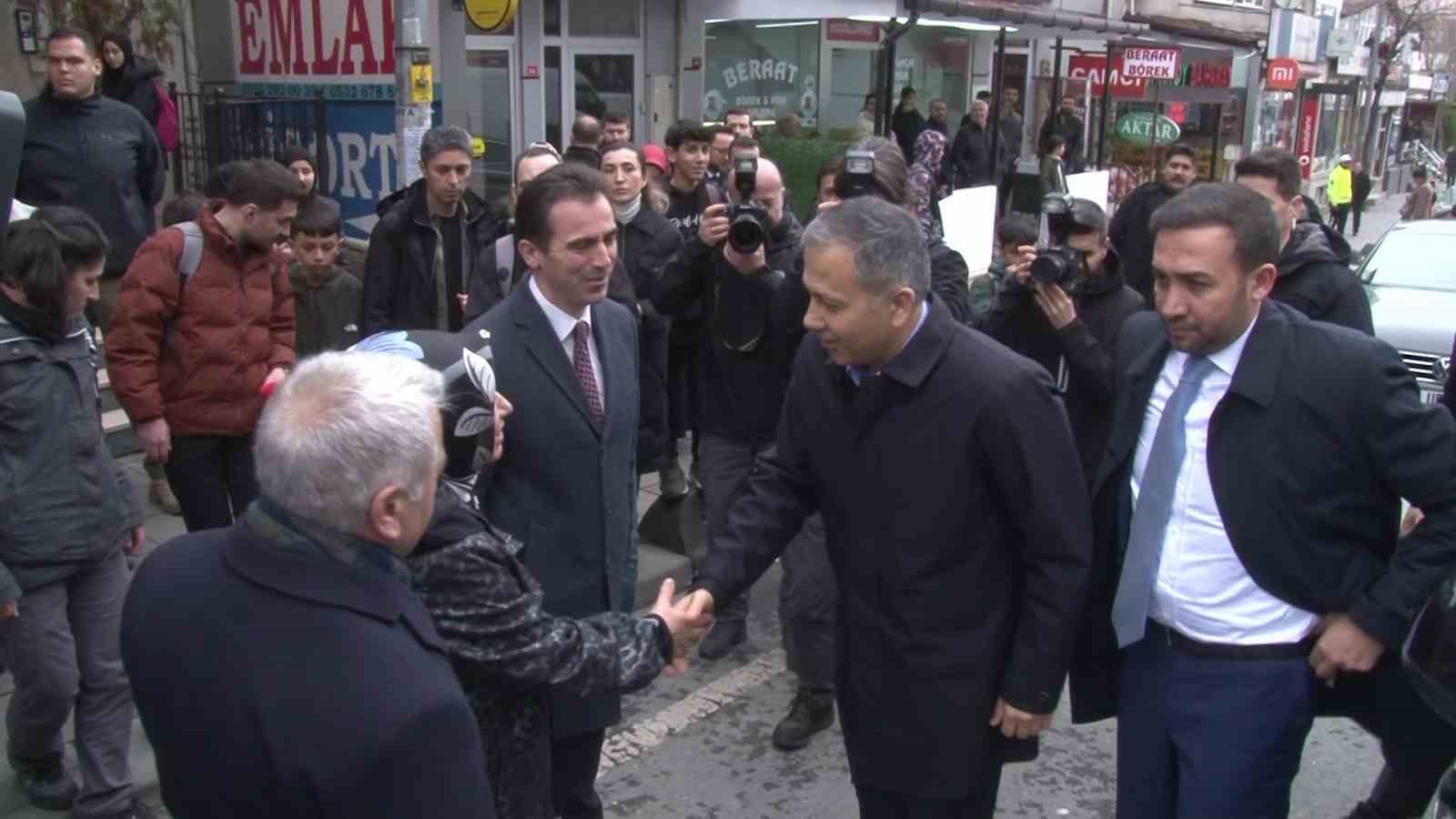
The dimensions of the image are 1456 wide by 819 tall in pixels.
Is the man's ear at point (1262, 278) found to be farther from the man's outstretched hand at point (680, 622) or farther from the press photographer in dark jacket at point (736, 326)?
the press photographer in dark jacket at point (736, 326)

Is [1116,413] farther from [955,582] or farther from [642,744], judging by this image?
[642,744]

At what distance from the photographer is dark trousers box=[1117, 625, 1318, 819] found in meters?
2.56

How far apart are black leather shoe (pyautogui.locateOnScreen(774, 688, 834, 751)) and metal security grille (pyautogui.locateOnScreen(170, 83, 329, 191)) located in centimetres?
701

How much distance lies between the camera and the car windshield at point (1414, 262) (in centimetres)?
960

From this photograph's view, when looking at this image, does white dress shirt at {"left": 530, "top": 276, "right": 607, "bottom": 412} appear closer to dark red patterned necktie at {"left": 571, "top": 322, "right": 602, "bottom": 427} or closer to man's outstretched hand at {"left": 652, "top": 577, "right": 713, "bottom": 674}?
dark red patterned necktie at {"left": 571, "top": 322, "right": 602, "bottom": 427}

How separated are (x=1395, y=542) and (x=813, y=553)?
1.96m

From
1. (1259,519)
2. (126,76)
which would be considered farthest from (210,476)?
(126,76)

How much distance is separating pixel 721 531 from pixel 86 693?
6.14 feet

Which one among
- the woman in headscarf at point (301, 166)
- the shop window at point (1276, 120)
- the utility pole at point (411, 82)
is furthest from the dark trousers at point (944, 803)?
the shop window at point (1276, 120)

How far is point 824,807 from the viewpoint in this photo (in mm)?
3906

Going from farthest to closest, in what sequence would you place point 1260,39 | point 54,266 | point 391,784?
point 1260,39 → point 54,266 → point 391,784

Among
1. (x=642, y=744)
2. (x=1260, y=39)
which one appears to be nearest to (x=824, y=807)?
(x=642, y=744)

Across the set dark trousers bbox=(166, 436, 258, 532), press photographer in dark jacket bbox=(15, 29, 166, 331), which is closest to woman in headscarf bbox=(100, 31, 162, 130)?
press photographer in dark jacket bbox=(15, 29, 166, 331)

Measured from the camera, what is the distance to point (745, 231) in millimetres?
4242
